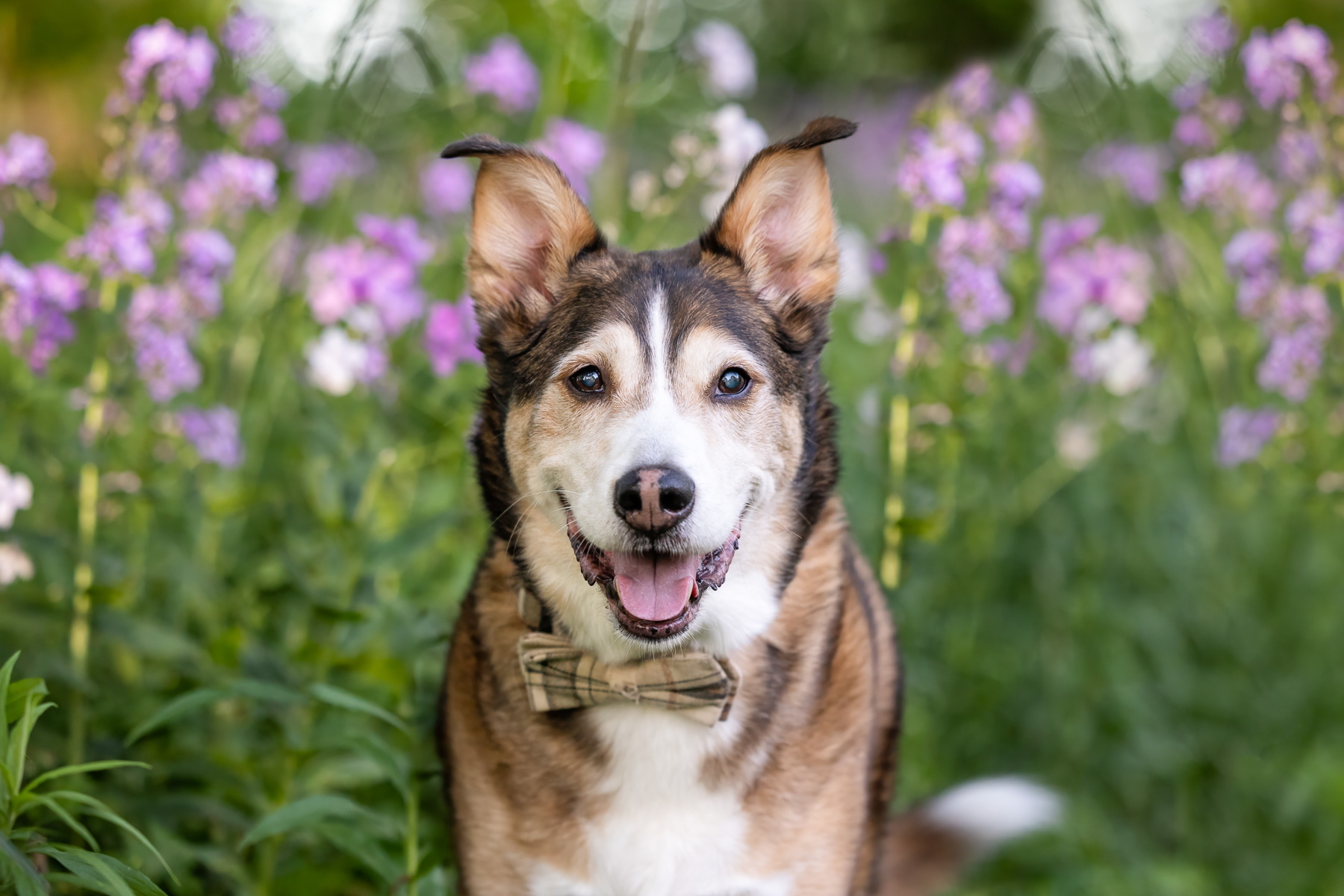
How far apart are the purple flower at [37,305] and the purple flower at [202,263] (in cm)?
36

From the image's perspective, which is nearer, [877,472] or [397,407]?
[397,407]

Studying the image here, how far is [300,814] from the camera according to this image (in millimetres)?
2658

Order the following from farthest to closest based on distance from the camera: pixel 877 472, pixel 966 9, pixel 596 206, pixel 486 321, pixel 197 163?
pixel 966 9, pixel 596 206, pixel 197 163, pixel 877 472, pixel 486 321

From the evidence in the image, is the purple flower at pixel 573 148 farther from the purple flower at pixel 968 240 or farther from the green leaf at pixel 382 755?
the green leaf at pixel 382 755

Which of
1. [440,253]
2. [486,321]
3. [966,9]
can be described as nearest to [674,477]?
[486,321]

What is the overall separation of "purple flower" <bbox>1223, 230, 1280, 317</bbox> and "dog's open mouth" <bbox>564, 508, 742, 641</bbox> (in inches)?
109

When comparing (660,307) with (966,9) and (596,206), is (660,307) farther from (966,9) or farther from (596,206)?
(966,9)

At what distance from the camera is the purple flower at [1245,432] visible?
14.3 ft

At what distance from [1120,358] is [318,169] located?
3.39 meters

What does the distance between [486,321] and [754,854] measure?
5.09 feet

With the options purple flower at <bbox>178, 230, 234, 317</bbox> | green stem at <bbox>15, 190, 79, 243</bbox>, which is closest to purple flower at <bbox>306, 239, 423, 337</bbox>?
purple flower at <bbox>178, 230, 234, 317</bbox>

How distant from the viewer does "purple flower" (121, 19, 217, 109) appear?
3.42 meters

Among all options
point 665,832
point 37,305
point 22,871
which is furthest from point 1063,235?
point 22,871

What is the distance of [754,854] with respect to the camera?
9.05 feet
